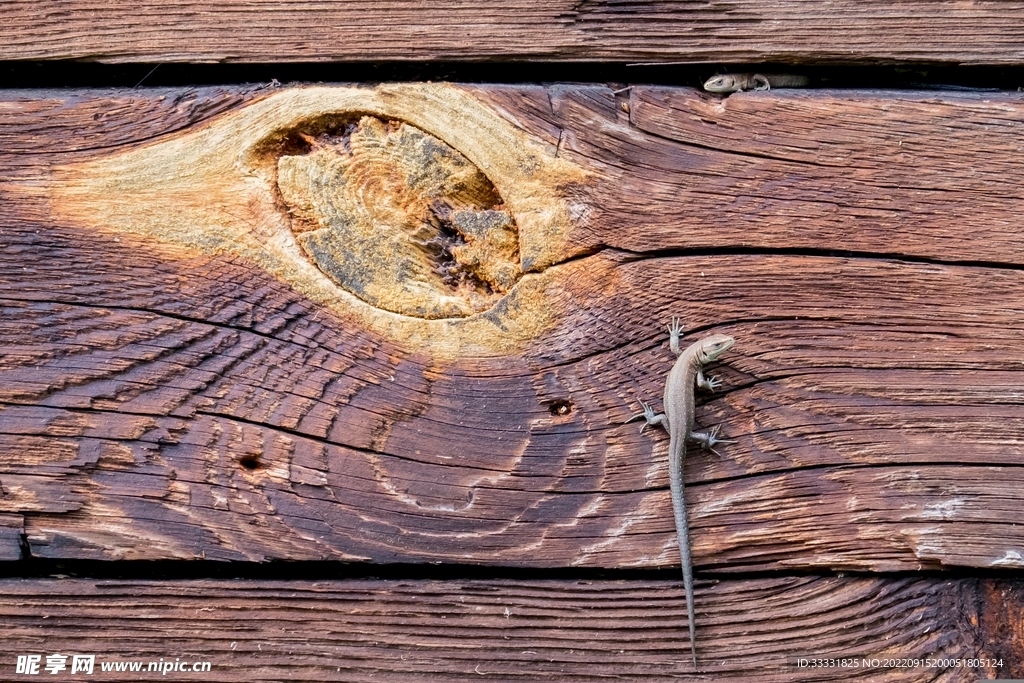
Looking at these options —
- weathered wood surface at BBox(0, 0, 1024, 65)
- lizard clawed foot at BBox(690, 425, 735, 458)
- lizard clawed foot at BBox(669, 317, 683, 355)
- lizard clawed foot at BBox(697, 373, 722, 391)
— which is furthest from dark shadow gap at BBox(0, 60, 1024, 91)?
lizard clawed foot at BBox(690, 425, 735, 458)

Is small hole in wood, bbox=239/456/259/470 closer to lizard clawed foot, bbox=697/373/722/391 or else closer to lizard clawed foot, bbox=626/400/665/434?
lizard clawed foot, bbox=626/400/665/434

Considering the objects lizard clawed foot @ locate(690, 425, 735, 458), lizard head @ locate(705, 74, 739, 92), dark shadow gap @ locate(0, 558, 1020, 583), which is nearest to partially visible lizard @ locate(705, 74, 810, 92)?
lizard head @ locate(705, 74, 739, 92)

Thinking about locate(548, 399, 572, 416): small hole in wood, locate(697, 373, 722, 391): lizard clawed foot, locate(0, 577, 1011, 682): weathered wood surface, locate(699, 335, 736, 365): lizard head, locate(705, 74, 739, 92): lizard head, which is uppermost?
locate(705, 74, 739, 92): lizard head

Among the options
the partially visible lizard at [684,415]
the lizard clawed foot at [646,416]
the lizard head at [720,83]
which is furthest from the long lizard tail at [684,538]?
the lizard head at [720,83]

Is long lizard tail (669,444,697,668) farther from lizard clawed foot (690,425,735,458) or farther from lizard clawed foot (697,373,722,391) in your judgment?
lizard clawed foot (697,373,722,391)

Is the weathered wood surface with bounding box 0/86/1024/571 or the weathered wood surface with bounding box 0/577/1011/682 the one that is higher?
the weathered wood surface with bounding box 0/86/1024/571

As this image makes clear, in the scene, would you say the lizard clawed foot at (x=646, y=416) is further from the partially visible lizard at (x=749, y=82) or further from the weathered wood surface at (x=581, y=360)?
the partially visible lizard at (x=749, y=82)
